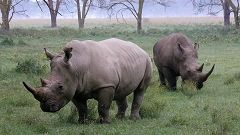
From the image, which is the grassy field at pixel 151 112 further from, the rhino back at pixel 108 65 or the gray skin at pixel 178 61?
the rhino back at pixel 108 65

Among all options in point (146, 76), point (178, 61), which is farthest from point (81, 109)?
point (178, 61)

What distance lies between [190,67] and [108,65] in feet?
18.0

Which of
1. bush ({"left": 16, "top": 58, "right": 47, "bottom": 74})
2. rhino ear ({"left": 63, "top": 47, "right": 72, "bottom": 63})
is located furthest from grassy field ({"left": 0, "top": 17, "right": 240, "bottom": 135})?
rhino ear ({"left": 63, "top": 47, "right": 72, "bottom": 63})

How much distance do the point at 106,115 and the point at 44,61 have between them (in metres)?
12.9

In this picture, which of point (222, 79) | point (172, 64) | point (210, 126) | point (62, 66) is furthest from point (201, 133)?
point (222, 79)

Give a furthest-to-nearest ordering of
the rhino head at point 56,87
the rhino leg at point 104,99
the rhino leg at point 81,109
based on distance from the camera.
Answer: the rhino leg at point 81,109, the rhino leg at point 104,99, the rhino head at point 56,87

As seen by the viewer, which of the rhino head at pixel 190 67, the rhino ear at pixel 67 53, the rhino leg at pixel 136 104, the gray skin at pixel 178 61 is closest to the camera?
the rhino ear at pixel 67 53

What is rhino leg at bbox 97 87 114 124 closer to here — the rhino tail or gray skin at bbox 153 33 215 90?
the rhino tail

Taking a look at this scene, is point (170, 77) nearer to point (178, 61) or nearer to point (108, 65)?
point (178, 61)

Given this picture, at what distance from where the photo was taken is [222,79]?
1748 cm

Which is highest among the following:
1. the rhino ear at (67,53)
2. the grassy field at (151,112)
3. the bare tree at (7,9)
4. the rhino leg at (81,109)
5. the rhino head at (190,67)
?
the bare tree at (7,9)

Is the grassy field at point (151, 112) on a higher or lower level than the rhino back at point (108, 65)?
lower

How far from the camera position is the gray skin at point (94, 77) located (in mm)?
8828

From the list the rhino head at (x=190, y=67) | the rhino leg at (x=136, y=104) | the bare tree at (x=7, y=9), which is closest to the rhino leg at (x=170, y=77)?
the rhino head at (x=190, y=67)
